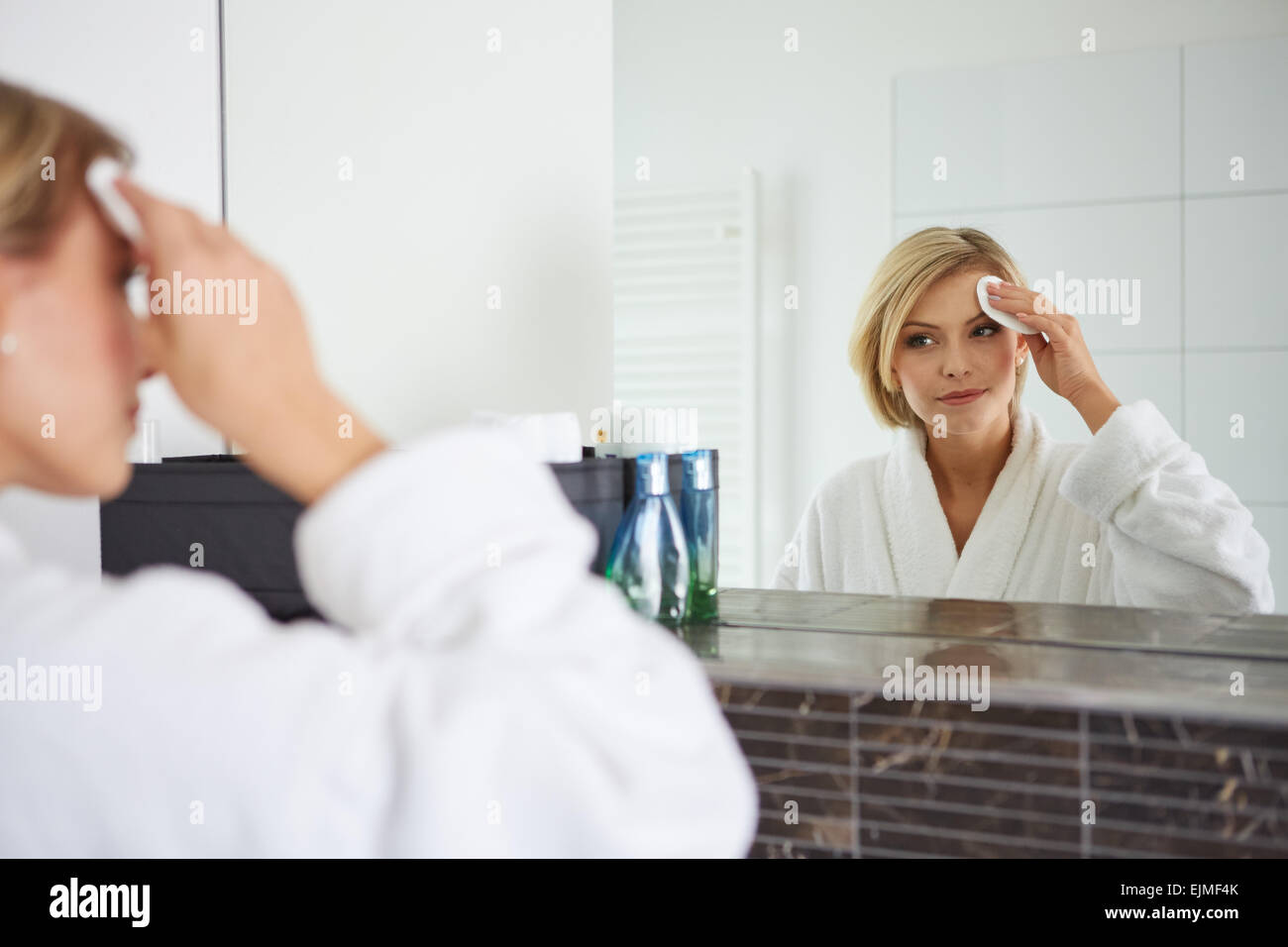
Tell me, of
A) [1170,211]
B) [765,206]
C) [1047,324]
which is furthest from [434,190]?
[1170,211]

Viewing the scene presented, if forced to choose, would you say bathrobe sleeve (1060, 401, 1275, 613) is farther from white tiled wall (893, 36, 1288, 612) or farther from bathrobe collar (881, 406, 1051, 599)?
white tiled wall (893, 36, 1288, 612)

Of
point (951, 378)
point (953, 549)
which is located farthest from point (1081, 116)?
point (953, 549)

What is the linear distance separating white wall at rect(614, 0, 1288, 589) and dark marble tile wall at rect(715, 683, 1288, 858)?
142cm

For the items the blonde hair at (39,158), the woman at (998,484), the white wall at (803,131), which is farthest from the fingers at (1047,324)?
the blonde hair at (39,158)

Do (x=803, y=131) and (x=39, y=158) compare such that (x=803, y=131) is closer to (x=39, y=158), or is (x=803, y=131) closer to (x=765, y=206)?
(x=765, y=206)

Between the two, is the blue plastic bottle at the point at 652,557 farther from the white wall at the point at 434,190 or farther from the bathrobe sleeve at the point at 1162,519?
the bathrobe sleeve at the point at 1162,519

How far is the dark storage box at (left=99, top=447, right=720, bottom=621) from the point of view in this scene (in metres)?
0.91

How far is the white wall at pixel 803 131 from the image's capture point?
212 cm

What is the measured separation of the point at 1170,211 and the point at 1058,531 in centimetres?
A: 88

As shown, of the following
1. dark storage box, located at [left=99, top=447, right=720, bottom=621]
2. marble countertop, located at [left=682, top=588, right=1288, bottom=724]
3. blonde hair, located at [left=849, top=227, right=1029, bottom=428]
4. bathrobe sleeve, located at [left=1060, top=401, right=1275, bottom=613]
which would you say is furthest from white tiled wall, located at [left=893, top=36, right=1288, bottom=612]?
dark storage box, located at [left=99, top=447, right=720, bottom=621]

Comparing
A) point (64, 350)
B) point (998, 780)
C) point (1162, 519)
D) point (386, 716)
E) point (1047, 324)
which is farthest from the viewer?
point (1047, 324)

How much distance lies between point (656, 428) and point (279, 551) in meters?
0.46

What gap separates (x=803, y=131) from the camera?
2246mm

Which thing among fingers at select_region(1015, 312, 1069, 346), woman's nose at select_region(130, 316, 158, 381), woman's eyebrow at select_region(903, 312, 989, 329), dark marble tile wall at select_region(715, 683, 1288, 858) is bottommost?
dark marble tile wall at select_region(715, 683, 1288, 858)
